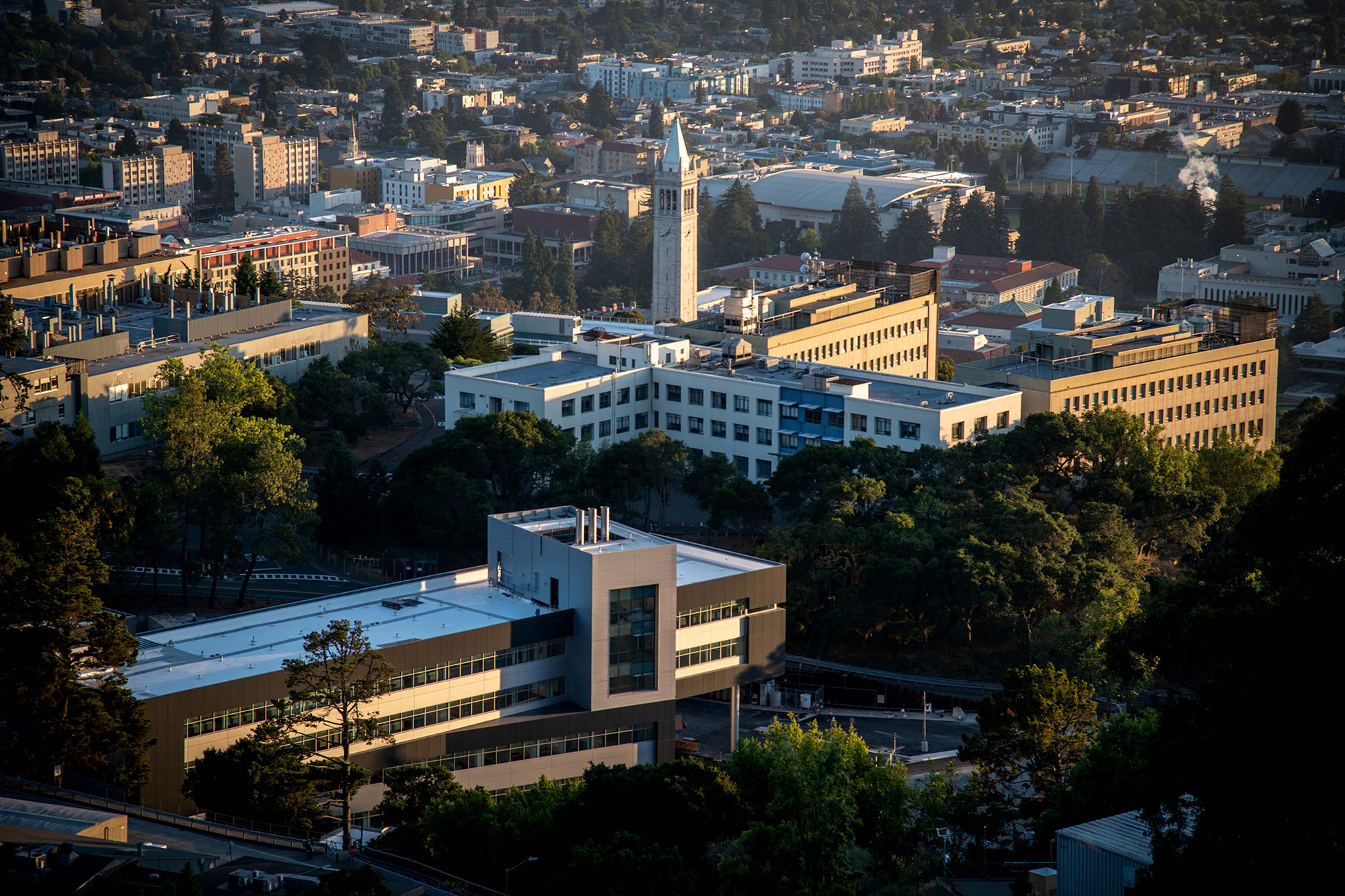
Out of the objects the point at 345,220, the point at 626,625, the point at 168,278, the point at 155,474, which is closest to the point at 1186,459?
the point at 626,625

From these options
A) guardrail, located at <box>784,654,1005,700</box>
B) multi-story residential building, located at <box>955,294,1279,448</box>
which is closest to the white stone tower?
multi-story residential building, located at <box>955,294,1279,448</box>

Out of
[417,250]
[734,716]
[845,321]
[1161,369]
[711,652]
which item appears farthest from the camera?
[417,250]

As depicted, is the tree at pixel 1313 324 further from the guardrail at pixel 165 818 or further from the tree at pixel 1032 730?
the guardrail at pixel 165 818

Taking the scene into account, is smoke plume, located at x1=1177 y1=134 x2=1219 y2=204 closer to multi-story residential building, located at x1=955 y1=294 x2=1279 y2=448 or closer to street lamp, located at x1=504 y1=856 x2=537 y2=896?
multi-story residential building, located at x1=955 y1=294 x2=1279 y2=448

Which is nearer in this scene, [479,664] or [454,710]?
[454,710]

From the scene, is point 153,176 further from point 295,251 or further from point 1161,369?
point 1161,369

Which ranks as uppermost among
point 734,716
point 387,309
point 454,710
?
point 387,309

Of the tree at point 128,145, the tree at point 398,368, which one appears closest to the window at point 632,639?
the tree at point 398,368

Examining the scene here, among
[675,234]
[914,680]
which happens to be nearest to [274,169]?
[675,234]
